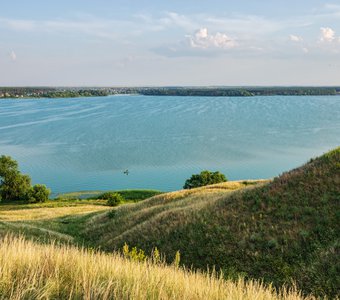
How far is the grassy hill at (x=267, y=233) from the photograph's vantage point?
14.3 meters

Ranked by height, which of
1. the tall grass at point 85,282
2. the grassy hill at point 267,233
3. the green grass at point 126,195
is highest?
the tall grass at point 85,282

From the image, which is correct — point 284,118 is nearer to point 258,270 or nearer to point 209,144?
point 209,144

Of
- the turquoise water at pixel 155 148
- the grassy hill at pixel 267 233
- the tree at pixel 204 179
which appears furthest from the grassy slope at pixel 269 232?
the turquoise water at pixel 155 148

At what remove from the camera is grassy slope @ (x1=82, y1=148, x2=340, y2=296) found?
14.4 metres

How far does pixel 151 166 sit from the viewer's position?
105250 millimetres

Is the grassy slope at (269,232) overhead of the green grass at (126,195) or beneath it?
overhead

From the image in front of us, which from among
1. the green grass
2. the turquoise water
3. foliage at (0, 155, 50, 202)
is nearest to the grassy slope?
the green grass

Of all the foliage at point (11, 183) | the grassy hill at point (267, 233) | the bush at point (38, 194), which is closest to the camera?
the grassy hill at point (267, 233)

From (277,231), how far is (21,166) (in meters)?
102

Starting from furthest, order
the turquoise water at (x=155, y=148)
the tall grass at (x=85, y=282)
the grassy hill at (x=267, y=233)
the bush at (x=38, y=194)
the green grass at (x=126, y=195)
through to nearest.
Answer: the turquoise water at (x=155, y=148), the bush at (x=38, y=194), the green grass at (x=126, y=195), the grassy hill at (x=267, y=233), the tall grass at (x=85, y=282)

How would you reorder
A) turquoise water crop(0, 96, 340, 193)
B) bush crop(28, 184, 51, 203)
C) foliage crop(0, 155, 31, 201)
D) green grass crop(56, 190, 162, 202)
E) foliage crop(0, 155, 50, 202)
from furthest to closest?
turquoise water crop(0, 96, 340, 193) → foliage crop(0, 155, 31, 201) → foliage crop(0, 155, 50, 202) → bush crop(28, 184, 51, 203) → green grass crop(56, 190, 162, 202)

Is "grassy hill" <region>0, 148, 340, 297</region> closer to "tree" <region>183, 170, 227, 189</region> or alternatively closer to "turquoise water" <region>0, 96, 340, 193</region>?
"tree" <region>183, 170, 227, 189</region>

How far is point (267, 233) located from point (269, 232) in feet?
0.41

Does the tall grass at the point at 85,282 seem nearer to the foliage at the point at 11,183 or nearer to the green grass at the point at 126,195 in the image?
the green grass at the point at 126,195
